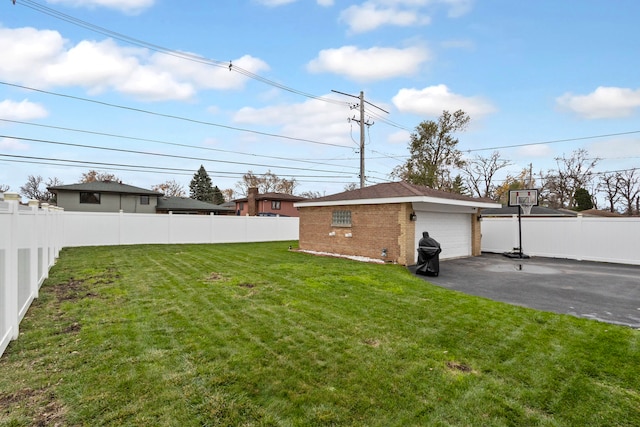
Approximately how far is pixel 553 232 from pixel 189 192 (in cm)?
5260

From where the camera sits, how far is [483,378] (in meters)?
3.08

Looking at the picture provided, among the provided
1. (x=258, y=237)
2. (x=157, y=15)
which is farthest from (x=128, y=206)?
(x=157, y=15)

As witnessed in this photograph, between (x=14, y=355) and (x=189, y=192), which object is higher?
(x=189, y=192)

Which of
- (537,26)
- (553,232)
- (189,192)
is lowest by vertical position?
(553,232)

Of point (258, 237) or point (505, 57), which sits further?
point (258, 237)

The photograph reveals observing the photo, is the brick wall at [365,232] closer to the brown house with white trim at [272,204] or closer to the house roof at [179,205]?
the brown house with white trim at [272,204]

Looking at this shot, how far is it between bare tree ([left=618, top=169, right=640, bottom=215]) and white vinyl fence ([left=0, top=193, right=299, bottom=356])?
36000 mm

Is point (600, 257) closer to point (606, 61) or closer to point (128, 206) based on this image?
point (606, 61)

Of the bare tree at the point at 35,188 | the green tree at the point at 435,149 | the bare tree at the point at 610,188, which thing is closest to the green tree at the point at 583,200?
the bare tree at the point at 610,188

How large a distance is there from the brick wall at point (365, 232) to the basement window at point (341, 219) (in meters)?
0.14

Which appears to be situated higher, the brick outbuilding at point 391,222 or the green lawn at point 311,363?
the brick outbuilding at point 391,222

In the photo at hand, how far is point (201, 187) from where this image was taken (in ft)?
174

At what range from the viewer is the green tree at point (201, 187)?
52.7 meters

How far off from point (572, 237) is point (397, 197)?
25.2ft
